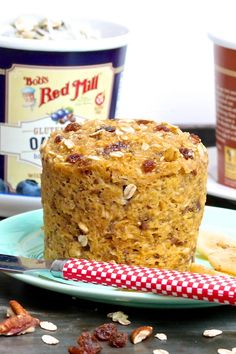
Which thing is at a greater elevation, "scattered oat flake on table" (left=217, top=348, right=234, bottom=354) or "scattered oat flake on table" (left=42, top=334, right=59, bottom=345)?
"scattered oat flake on table" (left=217, top=348, right=234, bottom=354)

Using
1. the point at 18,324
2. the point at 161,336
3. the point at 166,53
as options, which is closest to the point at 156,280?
the point at 161,336

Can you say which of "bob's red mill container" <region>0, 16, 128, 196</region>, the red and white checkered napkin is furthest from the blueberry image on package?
the red and white checkered napkin

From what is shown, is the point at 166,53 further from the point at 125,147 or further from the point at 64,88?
the point at 125,147

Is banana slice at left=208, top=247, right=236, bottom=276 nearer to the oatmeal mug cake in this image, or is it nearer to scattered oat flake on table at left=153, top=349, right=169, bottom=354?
the oatmeal mug cake

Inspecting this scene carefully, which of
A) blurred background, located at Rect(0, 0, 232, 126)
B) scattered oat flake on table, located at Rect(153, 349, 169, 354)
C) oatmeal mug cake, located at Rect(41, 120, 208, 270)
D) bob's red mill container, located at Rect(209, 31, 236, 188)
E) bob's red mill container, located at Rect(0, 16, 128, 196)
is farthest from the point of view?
blurred background, located at Rect(0, 0, 232, 126)

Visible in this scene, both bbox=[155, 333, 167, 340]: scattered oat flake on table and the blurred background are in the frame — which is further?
the blurred background

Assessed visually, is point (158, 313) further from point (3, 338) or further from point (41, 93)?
point (41, 93)

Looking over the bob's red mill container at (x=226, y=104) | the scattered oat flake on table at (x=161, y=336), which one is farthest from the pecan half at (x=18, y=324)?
the bob's red mill container at (x=226, y=104)
